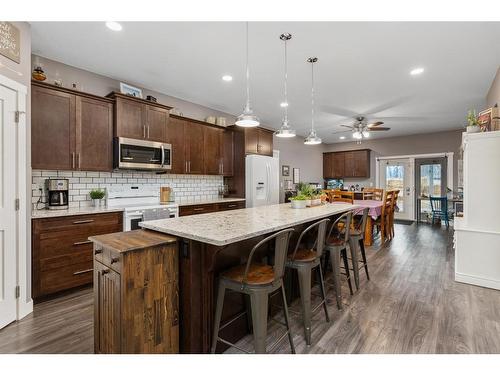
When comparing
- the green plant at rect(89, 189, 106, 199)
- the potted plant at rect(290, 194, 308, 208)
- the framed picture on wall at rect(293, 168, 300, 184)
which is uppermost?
the framed picture on wall at rect(293, 168, 300, 184)

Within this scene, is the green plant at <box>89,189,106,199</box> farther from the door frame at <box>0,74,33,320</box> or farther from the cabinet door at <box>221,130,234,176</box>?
the cabinet door at <box>221,130,234,176</box>

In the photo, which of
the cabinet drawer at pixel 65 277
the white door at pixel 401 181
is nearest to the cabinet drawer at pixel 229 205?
the cabinet drawer at pixel 65 277

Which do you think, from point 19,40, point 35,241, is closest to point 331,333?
point 35,241

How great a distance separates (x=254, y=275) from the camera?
5.71 feet

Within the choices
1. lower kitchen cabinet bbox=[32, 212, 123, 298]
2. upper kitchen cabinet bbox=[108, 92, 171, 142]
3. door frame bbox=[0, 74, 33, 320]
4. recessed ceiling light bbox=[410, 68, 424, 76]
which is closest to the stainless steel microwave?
upper kitchen cabinet bbox=[108, 92, 171, 142]

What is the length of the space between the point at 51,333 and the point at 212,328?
56.7 inches

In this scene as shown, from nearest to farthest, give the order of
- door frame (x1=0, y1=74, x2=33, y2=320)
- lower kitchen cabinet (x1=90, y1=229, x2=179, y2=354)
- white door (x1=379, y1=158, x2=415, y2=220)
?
lower kitchen cabinet (x1=90, y1=229, x2=179, y2=354) → door frame (x1=0, y1=74, x2=33, y2=320) → white door (x1=379, y1=158, x2=415, y2=220)

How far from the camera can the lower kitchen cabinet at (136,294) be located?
142cm

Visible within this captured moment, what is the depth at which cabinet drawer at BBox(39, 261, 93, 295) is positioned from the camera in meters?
2.63

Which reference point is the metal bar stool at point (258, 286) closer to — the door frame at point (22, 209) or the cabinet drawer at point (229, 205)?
the door frame at point (22, 209)

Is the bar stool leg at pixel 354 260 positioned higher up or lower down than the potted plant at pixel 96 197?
lower down

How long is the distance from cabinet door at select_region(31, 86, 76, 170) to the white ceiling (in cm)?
55

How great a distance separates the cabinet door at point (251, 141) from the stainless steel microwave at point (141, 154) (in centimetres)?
167

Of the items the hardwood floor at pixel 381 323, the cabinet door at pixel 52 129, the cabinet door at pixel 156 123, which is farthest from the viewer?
the cabinet door at pixel 156 123
